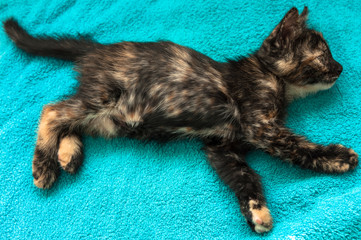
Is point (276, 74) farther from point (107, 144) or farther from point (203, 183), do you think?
point (107, 144)

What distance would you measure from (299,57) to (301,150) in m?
0.54

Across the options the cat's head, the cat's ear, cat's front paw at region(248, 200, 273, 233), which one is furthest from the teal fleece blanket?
the cat's ear

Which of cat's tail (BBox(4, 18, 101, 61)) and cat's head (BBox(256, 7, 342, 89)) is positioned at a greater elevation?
cat's head (BBox(256, 7, 342, 89))

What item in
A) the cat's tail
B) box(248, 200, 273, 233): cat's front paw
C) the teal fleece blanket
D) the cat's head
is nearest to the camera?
box(248, 200, 273, 233): cat's front paw

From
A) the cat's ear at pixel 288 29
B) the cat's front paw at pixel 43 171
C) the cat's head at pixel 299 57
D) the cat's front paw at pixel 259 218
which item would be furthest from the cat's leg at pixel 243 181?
the cat's front paw at pixel 43 171

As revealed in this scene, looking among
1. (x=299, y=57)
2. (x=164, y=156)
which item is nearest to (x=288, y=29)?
(x=299, y=57)

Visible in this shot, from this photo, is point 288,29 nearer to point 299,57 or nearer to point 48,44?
point 299,57

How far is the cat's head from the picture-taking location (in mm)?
1808

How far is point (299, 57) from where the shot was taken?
5.96 ft

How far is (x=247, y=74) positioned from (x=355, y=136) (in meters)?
0.75

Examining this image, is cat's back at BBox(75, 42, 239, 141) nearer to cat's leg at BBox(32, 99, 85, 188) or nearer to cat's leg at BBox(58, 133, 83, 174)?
cat's leg at BBox(32, 99, 85, 188)

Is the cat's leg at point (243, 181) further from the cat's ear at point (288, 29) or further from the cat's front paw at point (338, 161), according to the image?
the cat's ear at point (288, 29)

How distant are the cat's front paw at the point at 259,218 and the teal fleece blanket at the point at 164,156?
0.05 metres

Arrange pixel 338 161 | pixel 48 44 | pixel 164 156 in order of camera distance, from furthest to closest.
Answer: pixel 48 44
pixel 164 156
pixel 338 161
